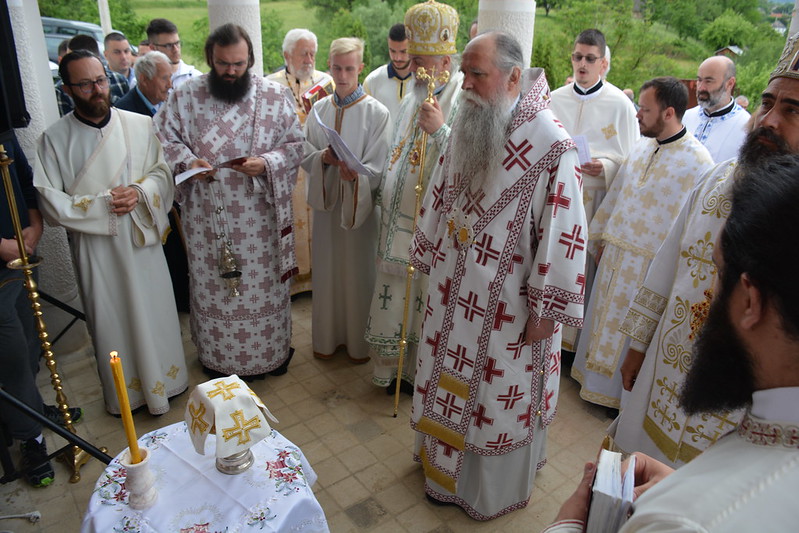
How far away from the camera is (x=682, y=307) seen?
2268mm

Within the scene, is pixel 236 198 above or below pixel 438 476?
above

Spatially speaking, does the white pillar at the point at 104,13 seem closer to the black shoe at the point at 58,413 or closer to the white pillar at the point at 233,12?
the white pillar at the point at 233,12

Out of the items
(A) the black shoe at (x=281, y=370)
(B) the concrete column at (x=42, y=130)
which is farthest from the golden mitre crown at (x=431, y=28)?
(B) the concrete column at (x=42, y=130)

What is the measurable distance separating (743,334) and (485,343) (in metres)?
1.60

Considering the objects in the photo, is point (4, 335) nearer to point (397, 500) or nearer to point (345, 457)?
point (345, 457)

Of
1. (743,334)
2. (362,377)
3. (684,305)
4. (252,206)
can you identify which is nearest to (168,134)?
(252,206)

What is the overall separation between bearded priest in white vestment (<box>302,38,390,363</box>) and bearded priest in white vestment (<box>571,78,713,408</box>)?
1.55 metres

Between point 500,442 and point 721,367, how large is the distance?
1708 mm

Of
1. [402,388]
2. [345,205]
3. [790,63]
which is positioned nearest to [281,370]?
[402,388]

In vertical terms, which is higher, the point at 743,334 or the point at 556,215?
the point at 743,334

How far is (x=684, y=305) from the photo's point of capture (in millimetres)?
2262

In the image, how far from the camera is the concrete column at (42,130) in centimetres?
384

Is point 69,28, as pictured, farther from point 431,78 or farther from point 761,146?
point 761,146

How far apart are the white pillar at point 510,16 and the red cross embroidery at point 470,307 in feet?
8.96
